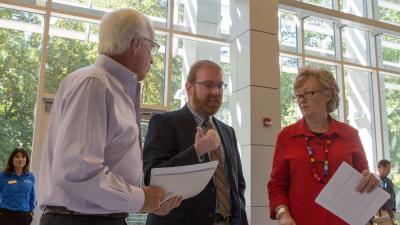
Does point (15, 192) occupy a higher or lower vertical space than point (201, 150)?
lower

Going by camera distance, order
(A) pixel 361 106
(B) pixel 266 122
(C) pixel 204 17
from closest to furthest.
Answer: (B) pixel 266 122
(C) pixel 204 17
(A) pixel 361 106

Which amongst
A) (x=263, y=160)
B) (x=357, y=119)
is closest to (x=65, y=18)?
(x=263, y=160)

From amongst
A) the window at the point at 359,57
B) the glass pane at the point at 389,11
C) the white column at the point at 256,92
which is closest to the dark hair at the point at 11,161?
the white column at the point at 256,92

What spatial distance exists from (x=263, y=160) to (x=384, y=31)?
182 inches

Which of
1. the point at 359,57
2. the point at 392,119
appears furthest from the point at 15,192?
the point at 392,119

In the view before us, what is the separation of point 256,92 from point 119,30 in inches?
175

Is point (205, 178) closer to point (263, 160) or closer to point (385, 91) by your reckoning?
point (263, 160)

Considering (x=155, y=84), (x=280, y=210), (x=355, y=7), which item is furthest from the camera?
(x=355, y=7)

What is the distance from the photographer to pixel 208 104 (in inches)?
84.6

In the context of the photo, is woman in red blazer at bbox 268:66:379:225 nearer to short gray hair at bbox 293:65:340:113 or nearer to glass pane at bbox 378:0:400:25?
short gray hair at bbox 293:65:340:113

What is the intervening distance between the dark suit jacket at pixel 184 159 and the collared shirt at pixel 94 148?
1.76 ft

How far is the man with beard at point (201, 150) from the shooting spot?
1.85m

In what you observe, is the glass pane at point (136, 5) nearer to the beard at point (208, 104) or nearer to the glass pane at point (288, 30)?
the glass pane at point (288, 30)

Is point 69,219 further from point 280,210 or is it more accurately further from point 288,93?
point 288,93
